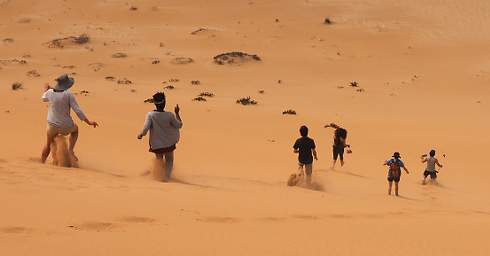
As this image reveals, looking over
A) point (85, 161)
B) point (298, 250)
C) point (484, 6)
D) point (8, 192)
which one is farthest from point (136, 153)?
point (484, 6)

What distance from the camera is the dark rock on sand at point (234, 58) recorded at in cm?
3588

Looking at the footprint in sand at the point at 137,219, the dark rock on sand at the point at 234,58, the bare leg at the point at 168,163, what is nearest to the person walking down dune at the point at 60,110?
the bare leg at the point at 168,163

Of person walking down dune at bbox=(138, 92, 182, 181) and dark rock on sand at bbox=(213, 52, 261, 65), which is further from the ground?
dark rock on sand at bbox=(213, 52, 261, 65)

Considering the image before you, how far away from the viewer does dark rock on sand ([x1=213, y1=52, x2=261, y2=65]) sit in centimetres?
3588

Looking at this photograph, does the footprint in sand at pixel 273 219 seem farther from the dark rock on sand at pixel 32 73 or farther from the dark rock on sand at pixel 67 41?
the dark rock on sand at pixel 67 41

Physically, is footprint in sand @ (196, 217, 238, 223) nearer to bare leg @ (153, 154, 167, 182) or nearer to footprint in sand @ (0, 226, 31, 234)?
footprint in sand @ (0, 226, 31, 234)

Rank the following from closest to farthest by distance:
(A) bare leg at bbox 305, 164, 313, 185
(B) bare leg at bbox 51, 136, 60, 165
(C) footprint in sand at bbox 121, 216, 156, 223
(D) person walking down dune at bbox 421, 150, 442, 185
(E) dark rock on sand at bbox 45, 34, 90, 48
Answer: (C) footprint in sand at bbox 121, 216, 156, 223
(B) bare leg at bbox 51, 136, 60, 165
(A) bare leg at bbox 305, 164, 313, 185
(D) person walking down dune at bbox 421, 150, 442, 185
(E) dark rock on sand at bbox 45, 34, 90, 48

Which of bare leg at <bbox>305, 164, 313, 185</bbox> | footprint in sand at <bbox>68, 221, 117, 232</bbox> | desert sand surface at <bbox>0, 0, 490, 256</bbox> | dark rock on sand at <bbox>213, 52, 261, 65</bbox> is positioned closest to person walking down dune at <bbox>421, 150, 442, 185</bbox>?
desert sand surface at <bbox>0, 0, 490, 256</bbox>

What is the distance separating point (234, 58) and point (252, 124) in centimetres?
1643

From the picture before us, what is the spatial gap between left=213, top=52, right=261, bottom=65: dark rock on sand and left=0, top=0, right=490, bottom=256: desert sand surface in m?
0.50

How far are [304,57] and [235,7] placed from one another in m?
15.9

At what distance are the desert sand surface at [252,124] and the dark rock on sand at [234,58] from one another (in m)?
0.50

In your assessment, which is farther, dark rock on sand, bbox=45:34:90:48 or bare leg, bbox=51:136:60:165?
dark rock on sand, bbox=45:34:90:48

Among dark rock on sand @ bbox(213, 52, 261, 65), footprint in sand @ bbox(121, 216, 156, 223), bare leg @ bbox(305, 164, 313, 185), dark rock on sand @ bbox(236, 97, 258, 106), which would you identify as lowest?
footprint in sand @ bbox(121, 216, 156, 223)
